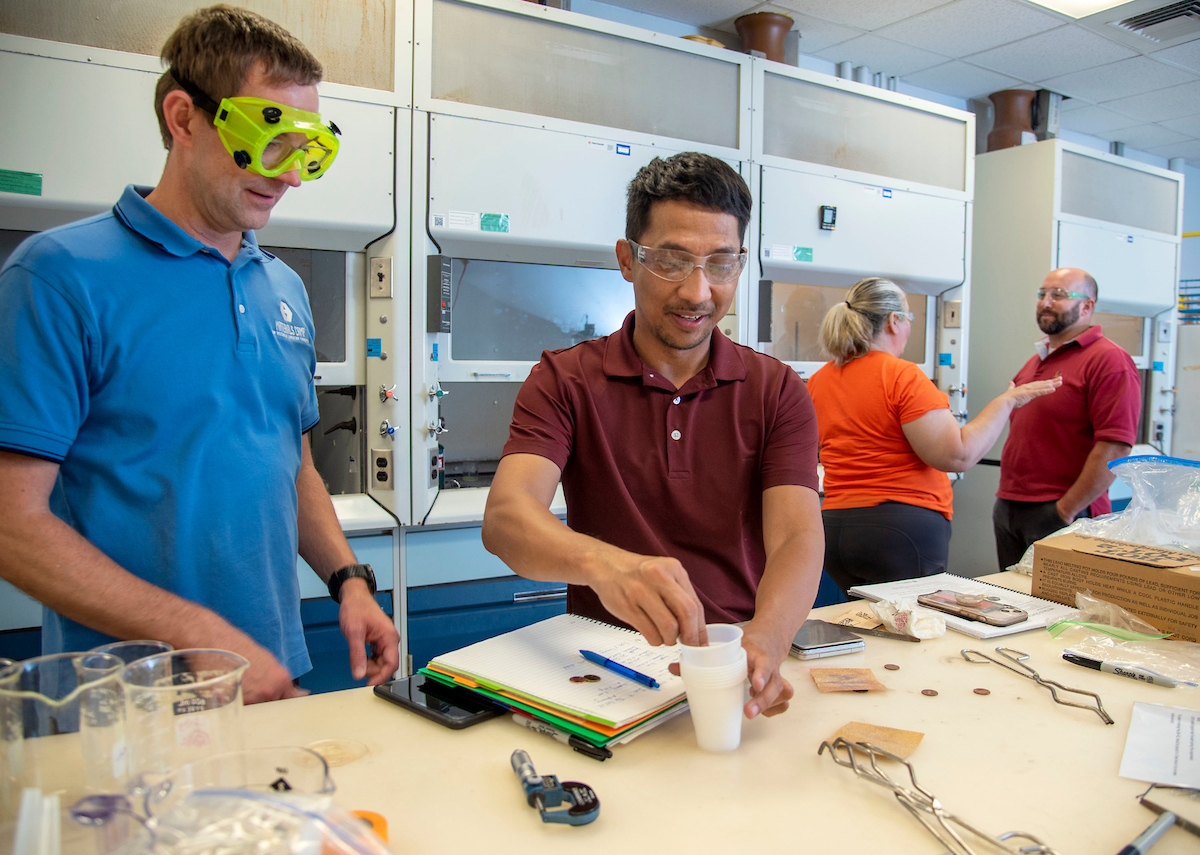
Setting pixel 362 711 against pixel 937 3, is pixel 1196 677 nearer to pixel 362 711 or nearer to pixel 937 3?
pixel 362 711

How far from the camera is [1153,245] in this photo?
177 inches

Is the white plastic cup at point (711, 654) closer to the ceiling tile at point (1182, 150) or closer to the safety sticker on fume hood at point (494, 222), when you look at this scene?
the safety sticker on fume hood at point (494, 222)

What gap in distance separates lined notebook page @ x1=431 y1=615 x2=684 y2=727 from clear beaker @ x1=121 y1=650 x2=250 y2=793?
13.1 inches

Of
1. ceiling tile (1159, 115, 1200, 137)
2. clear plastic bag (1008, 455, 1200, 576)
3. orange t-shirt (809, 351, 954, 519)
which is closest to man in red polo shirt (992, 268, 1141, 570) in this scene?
orange t-shirt (809, 351, 954, 519)

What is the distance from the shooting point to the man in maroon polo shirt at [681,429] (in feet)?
4.35

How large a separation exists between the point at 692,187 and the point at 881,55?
3.69m

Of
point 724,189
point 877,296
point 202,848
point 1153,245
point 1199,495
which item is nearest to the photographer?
point 202,848

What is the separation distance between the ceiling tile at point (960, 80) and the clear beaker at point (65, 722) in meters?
5.00

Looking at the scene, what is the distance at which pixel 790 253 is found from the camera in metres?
3.14

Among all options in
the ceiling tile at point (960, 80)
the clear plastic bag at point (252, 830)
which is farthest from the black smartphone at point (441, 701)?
the ceiling tile at point (960, 80)

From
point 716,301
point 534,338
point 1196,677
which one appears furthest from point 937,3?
point 1196,677

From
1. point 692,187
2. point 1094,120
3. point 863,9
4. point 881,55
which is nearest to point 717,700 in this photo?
point 692,187

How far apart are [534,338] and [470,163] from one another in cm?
87

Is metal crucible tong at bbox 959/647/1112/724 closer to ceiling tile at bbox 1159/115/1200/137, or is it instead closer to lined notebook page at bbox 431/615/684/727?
lined notebook page at bbox 431/615/684/727
